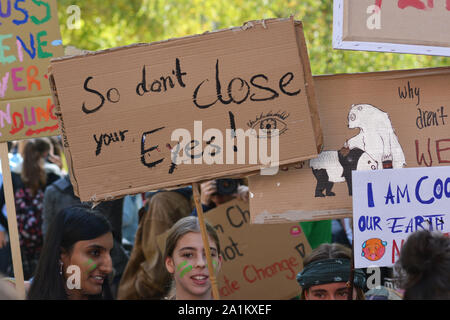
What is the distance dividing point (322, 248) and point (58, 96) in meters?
1.65

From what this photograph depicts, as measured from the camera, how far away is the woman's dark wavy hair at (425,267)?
7.32ft

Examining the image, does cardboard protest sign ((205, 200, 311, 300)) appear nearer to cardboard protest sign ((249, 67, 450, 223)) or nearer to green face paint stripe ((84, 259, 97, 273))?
green face paint stripe ((84, 259, 97, 273))

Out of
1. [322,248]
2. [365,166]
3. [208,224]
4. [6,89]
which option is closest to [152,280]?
[208,224]

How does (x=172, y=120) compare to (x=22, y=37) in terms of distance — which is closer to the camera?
(x=172, y=120)

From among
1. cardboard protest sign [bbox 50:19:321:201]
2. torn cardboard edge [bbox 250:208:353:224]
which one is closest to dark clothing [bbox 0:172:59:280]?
cardboard protest sign [bbox 50:19:321:201]

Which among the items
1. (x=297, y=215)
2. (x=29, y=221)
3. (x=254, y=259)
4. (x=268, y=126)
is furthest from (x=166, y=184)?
(x=29, y=221)

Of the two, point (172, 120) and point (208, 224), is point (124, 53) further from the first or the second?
point (208, 224)

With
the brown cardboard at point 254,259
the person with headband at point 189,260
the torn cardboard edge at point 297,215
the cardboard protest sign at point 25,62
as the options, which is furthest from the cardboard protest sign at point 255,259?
the cardboard protest sign at point 25,62

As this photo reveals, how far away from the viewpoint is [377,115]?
320cm

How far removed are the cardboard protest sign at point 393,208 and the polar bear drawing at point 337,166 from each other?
6.8 inches

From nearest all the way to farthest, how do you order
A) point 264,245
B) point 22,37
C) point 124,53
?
point 124,53
point 22,37
point 264,245

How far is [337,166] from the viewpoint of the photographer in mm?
3182

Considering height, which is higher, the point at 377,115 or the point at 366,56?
the point at 366,56

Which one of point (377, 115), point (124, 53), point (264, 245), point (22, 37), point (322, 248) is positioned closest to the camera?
point (124, 53)
